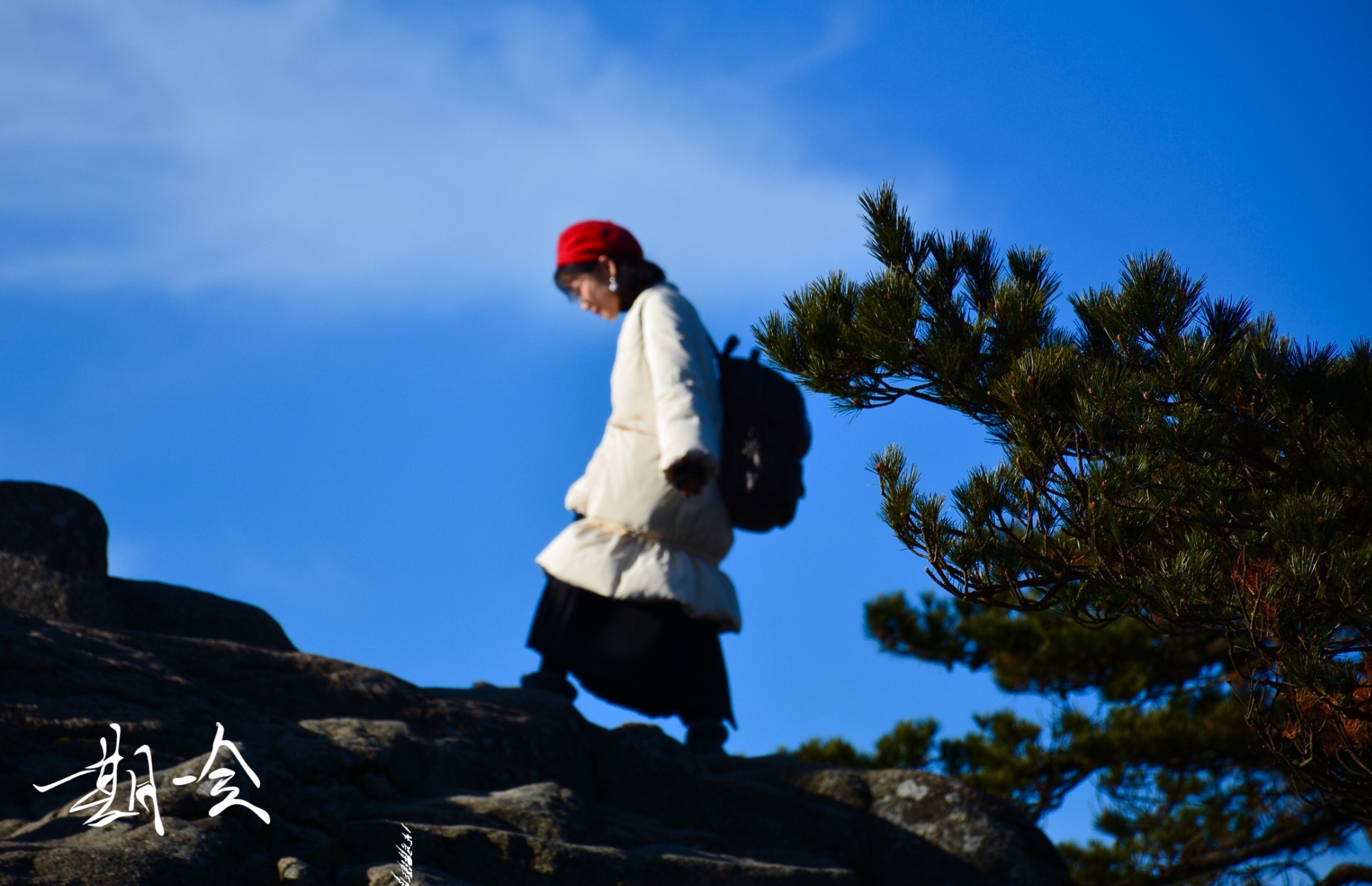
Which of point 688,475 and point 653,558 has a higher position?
point 688,475

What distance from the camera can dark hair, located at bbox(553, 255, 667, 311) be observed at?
5.60 metres

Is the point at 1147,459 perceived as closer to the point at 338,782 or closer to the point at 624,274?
the point at 338,782

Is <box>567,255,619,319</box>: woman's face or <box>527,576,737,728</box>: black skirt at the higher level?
<box>567,255,619,319</box>: woman's face

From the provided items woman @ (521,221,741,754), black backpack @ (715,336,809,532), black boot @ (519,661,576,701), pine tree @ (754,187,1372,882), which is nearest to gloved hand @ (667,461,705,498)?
woman @ (521,221,741,754)

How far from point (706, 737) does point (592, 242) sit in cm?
209

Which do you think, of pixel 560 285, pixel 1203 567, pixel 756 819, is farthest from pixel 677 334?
pixel 1203 567

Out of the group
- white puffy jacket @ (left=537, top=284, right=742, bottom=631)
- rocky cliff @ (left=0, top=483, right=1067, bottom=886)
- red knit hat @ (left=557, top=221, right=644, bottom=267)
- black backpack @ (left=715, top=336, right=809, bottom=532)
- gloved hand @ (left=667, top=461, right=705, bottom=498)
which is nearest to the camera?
rocky cliff @ (left=0, top=483, right=1067, bottom=886)

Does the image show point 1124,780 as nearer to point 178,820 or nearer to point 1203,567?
point 1203,567

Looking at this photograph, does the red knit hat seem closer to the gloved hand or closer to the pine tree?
the gloved hand

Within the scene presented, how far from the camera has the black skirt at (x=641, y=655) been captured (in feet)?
16.6

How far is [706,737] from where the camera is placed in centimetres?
501

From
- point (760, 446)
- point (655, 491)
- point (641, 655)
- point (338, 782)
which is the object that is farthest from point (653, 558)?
point (338, 782)

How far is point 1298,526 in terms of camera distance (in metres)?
2.86

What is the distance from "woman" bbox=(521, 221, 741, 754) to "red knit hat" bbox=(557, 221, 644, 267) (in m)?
0.39
